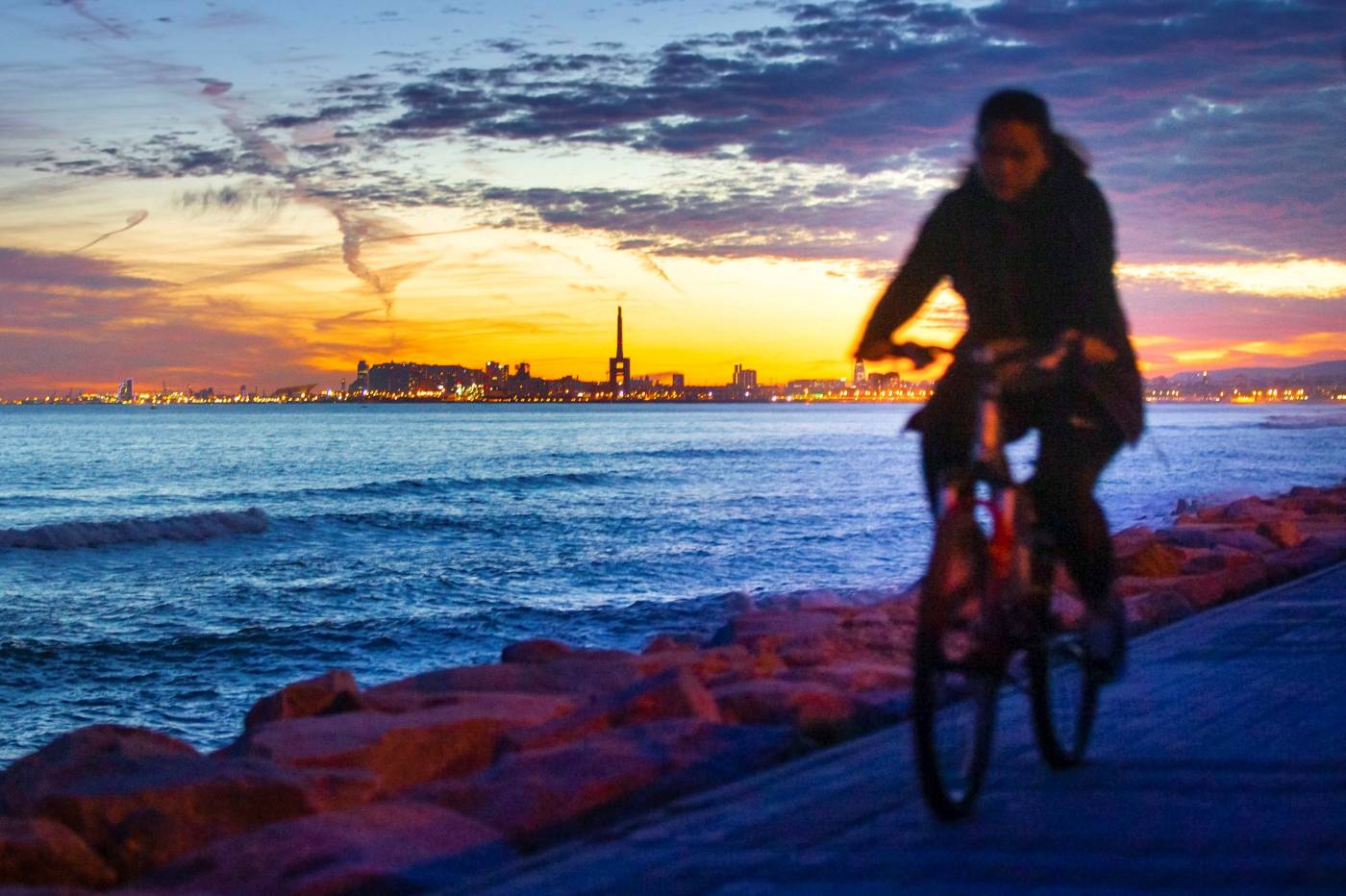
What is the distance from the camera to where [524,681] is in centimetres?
595

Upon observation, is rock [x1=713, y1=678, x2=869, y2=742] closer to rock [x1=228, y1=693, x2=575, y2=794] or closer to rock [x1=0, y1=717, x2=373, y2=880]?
rock [x1=228, y1=693, x2=575, y2=794]

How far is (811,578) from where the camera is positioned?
56.4 feet

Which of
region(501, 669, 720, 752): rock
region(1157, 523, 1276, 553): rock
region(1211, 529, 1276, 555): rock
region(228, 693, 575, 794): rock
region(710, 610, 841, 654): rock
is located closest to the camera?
region(228, 693, 575, 794): rock

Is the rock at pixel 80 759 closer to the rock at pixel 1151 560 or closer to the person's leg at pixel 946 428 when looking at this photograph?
the person's leg at pixel 946 428

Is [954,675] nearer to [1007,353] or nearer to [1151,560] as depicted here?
[1007,353]

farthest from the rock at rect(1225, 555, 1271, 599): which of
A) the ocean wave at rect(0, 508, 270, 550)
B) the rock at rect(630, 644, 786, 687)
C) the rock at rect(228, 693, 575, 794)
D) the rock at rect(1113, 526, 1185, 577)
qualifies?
the ocean wave at rect(0, 508, 270, 550)

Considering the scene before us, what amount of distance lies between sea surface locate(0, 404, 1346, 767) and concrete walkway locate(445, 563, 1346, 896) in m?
1.13

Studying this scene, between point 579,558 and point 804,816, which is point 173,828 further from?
point 579,558

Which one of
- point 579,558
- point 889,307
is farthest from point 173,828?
point 579,558

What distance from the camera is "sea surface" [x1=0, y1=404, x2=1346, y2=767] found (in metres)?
13.0

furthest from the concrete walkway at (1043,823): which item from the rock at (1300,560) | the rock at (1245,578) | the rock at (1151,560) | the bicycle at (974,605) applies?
the rock at (1151,560)

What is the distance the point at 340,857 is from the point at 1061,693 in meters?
2.04

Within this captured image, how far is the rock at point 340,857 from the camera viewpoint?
3012 mm

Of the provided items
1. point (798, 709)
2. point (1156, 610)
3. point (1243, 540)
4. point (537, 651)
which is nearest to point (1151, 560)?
point (1243, 540)
